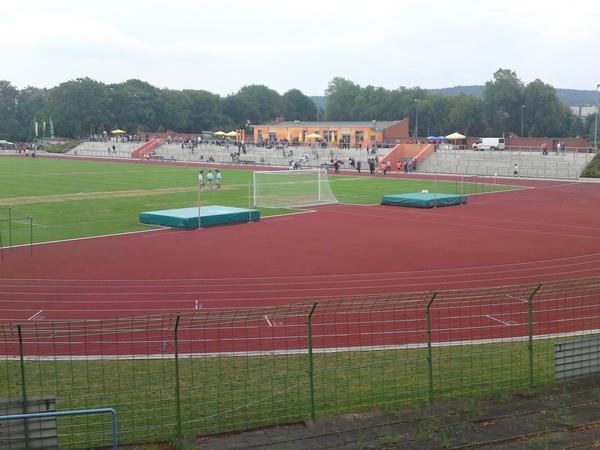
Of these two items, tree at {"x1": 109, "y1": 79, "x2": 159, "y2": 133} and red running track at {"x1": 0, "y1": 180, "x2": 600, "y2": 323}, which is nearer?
red running track at {"x1": 0, "y1": 180, "x2": 600, "y2": 323}

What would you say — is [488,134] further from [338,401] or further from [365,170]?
[338,401]

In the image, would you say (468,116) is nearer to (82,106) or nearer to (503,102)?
(503,102)

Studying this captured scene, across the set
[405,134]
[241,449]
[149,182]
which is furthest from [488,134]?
[241,449]

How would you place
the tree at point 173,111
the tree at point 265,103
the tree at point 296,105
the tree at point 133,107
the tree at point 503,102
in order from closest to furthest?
the tree at point 503,102 < the tree at point 133,107 < the tree at point 173,111 < the tree at point 265,103 < the tree at point 296,105

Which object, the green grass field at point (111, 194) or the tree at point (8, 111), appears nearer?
the green grass field at point (111, 194)

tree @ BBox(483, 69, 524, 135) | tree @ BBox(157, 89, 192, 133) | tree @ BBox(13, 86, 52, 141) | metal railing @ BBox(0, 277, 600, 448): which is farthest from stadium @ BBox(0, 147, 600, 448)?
tree @ BBox(13, 86, 52, 141)

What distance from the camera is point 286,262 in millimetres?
23250

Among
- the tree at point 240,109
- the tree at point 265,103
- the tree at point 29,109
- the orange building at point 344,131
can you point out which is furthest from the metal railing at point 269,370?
the tree at point 265,103

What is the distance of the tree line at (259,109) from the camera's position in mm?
112812

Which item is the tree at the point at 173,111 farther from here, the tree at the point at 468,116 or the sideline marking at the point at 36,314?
the sideline marking at the point at 36,314

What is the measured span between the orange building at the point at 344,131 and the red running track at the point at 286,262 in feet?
202

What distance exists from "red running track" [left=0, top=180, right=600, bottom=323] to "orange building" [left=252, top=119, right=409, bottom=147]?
2428 inches

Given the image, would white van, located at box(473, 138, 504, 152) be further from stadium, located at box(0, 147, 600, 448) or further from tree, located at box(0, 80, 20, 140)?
tree, located at box(0, 80, 20, 140)

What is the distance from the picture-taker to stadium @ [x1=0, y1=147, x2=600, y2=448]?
1052 centimetres
